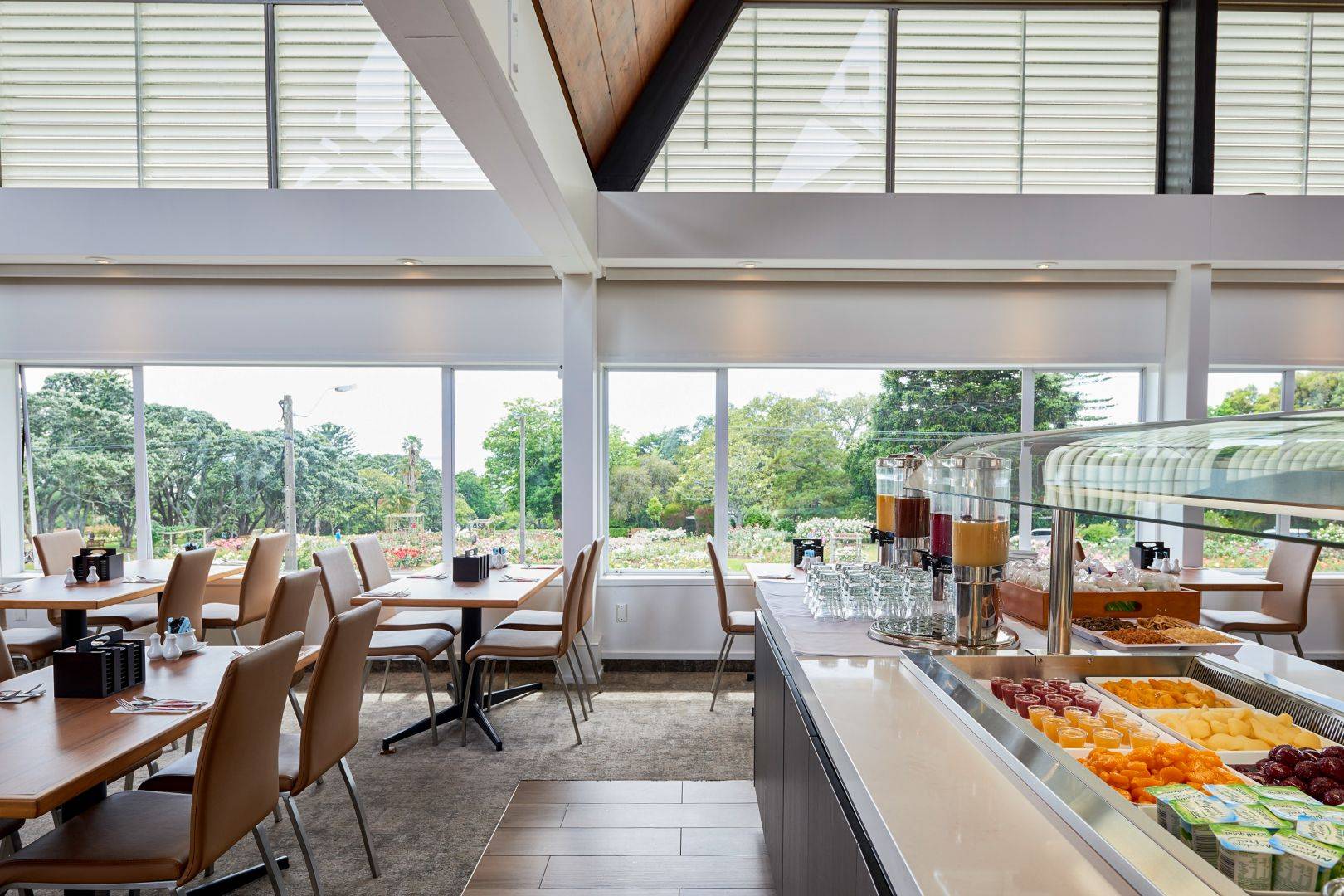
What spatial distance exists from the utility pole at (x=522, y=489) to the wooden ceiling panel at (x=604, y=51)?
6.45ft

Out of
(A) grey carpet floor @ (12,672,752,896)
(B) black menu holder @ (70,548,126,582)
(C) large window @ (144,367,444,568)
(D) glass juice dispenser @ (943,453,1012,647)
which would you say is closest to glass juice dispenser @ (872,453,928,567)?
(D) glass juice dispenser @ (943,453,1012,647)

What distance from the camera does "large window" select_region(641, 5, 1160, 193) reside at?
5.16m

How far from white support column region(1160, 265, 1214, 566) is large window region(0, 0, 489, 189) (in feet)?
16.5

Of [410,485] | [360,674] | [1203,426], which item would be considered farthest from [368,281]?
[1203,426]

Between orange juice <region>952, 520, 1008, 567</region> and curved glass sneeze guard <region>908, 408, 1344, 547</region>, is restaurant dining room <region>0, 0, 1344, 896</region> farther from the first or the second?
curved glass sneeze guard <region>908, 408, 1344, 547</region>

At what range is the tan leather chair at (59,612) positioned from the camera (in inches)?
177

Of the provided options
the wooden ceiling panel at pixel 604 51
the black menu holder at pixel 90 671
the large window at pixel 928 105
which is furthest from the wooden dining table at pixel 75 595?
the large window at pixel 928 105

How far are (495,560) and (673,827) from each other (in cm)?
220

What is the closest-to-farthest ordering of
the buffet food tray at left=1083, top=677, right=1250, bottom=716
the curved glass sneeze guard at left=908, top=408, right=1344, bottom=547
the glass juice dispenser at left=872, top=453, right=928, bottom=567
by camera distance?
1. the curved glass sneeze guard at left=908, top=408, right=1344, bottom=547
2. the buffet food tray at left=1083, top=677, right=1250, bottom=716
3. the glass juice dispenser at left=872, top=453, right=928, bottom=567

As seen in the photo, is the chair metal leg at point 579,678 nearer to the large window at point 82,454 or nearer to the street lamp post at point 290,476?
the street lamp post at point 290,476

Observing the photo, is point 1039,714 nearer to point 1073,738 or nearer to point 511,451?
point 1073,738

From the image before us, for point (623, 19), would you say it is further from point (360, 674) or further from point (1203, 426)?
point (1203, 426)

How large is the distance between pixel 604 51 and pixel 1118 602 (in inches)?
142

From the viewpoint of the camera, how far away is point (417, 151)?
5195mm
